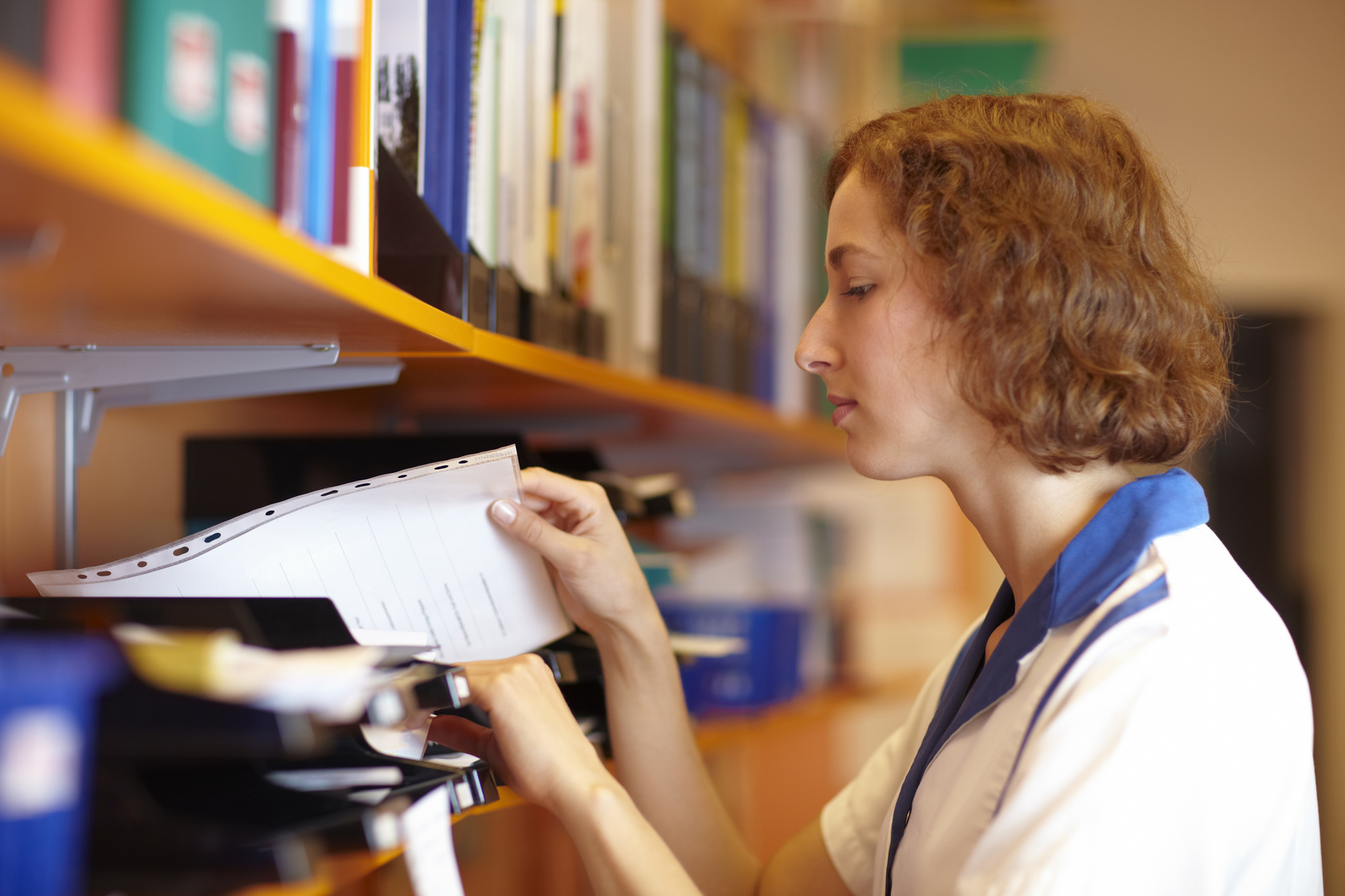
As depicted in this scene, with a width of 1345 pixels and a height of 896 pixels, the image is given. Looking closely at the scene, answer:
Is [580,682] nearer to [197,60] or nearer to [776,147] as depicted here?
[197,60]

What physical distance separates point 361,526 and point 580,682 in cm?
35

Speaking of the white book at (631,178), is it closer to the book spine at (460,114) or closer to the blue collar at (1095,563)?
the book spine at (460,114)

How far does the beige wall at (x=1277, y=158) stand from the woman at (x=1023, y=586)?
1.97m

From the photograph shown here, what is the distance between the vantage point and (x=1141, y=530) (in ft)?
2.38

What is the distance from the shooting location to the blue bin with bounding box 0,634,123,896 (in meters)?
0.43

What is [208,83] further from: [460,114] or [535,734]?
[535,734]

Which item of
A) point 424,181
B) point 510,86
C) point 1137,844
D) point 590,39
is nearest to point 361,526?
point 424,181

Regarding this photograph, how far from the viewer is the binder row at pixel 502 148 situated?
427 mm

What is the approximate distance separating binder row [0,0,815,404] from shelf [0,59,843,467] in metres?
0.03

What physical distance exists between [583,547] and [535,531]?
0.06 meters

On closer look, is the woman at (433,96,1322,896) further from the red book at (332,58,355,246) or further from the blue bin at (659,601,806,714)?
the blue bin at (659,601,806,714)

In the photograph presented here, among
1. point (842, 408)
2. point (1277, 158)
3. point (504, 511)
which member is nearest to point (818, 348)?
point (842, 408)

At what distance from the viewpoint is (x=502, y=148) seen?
0.85 metres

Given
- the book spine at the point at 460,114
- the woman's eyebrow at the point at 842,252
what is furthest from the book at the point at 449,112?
the woman's eyebrow at the point at 842,252
